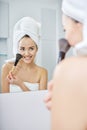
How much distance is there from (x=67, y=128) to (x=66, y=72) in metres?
0.12

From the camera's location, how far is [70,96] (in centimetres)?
48

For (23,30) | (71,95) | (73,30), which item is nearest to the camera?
(71,95)

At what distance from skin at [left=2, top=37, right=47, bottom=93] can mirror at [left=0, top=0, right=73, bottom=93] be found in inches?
1.6

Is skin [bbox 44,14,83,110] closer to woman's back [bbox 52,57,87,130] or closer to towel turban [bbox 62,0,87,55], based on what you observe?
towel turban [bbox 62,0,87,55]

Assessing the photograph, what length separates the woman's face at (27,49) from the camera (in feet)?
4.56

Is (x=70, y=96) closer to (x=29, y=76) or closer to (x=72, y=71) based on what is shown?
(x=72, y=71)

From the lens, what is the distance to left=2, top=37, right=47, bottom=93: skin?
4.54ft

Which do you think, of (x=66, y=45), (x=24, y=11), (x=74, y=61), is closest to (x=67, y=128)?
(x=74, y=61)

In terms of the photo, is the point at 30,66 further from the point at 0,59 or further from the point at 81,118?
the point at 81,118

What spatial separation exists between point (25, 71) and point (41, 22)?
0.32 m

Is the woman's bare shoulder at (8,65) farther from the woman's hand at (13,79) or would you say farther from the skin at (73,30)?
the skin at (73,30)

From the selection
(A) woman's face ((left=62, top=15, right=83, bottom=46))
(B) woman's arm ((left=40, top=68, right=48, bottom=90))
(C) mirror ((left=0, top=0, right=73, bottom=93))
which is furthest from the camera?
(B) woman's arm ((left=40, top=68, right=48, bottom=90))

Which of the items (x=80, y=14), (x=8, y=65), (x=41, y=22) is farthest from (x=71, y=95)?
(x=41, y=22)

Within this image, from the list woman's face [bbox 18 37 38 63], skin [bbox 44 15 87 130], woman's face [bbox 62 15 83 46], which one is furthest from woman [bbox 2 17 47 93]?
skin [bbox 44 15 87 130]
